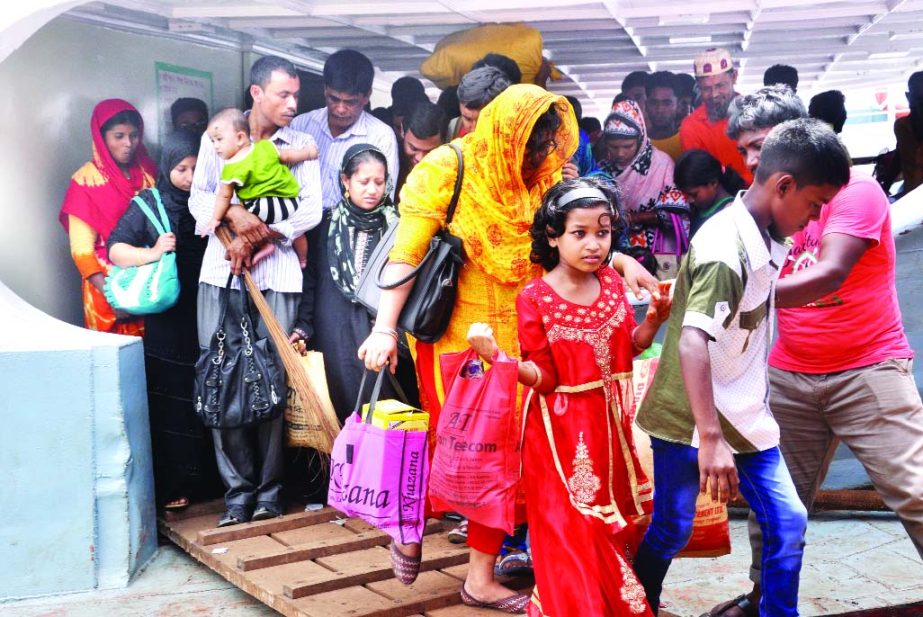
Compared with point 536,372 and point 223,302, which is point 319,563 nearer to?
point 223,302

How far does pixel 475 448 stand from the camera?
3896mm

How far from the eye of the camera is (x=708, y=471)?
3264mm

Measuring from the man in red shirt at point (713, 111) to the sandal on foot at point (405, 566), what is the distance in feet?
8.46

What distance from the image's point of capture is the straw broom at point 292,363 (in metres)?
5.41

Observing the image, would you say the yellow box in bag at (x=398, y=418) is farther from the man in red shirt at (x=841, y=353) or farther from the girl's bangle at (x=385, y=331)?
the man in red shirt at (x=841, y=353)

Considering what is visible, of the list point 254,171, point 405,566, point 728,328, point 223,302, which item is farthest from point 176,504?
point 728,328

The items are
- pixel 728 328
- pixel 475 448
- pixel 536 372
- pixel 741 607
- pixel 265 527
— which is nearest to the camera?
pixel 728 328

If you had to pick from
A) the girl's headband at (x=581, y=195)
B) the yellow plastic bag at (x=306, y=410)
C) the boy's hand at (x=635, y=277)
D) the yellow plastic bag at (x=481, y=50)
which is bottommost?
the yellow plastic bag at (x=306, y=410)

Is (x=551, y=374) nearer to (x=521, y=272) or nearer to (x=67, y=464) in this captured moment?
(x=521, y=272)

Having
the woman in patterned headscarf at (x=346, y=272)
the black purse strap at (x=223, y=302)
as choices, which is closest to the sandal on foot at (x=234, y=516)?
the woman in patterned headscarf at (x=346, y=272)

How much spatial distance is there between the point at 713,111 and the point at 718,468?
2.82m

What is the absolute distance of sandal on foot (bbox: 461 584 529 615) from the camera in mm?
4168

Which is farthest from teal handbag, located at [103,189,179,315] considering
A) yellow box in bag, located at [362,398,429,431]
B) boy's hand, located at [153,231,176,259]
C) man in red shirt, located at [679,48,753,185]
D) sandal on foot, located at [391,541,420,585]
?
man in red shirt, located at [679,48,753,185]

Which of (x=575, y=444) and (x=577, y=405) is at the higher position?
(x=577, y=405)
